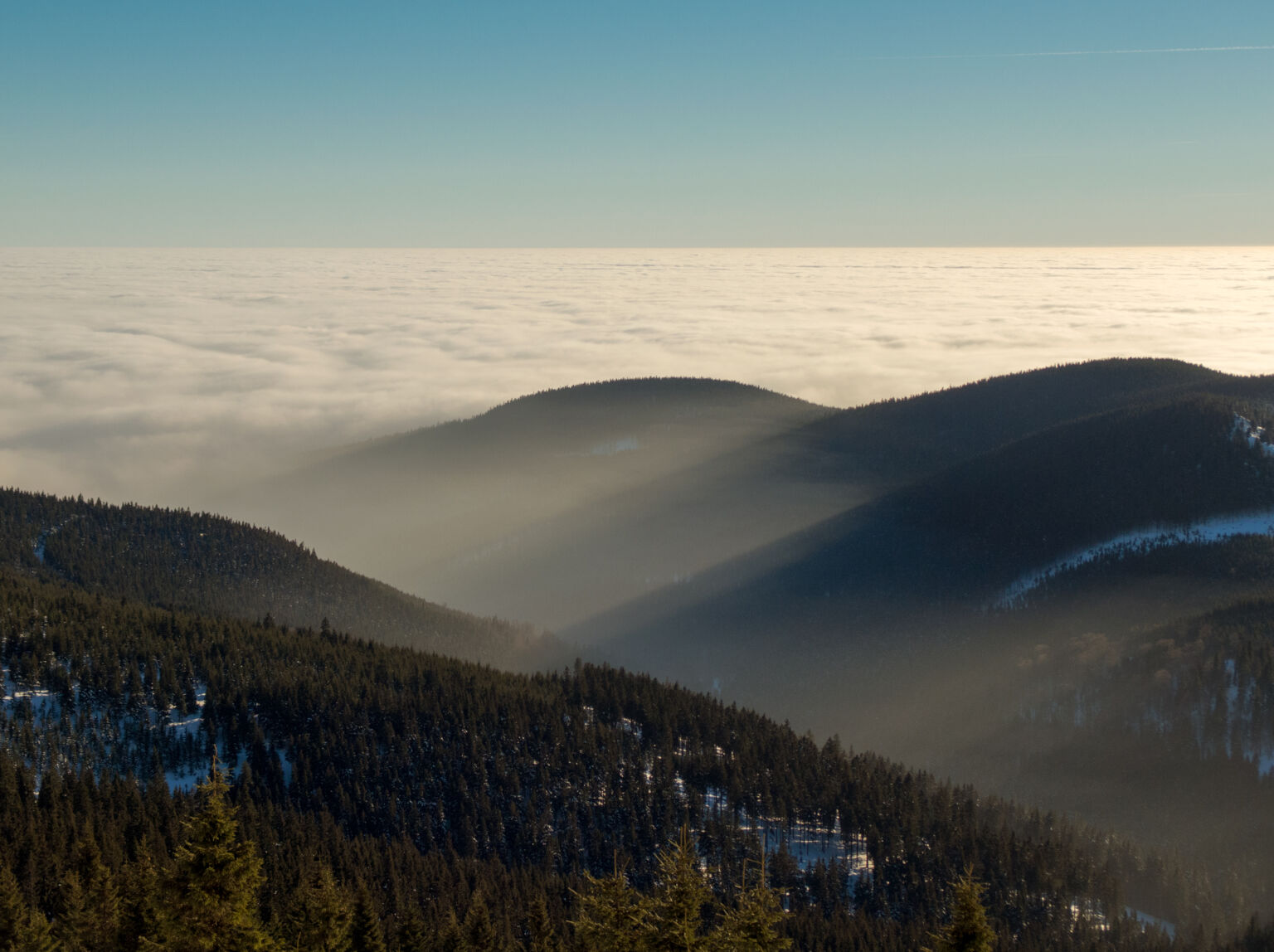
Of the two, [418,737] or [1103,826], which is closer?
[418,737]

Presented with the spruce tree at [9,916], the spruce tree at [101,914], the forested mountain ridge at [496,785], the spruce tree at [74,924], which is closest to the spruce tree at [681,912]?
the spruce tree at [101,914]

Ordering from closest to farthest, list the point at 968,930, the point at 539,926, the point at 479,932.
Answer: the point at 968,930, the point at 539,926, the point at 479,932

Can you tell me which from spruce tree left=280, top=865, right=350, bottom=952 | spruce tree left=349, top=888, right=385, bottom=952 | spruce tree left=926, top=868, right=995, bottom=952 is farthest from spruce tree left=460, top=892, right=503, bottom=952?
spruce tree left=926, top=868, right=995, bottom=952

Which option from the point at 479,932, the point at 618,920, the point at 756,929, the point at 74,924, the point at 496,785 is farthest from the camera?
the point at 496,785

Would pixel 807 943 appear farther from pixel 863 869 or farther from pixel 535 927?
pixel 535 927

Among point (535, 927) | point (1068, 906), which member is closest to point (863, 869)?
point (1068, 906)

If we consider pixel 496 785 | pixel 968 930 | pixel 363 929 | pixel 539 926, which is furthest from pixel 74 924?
pixel 496 785

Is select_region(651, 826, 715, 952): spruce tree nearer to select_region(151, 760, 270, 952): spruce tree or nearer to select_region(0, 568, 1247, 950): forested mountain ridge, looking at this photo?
select_region(151, 760, 270, 952): spruce tree

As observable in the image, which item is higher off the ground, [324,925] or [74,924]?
[324,925]

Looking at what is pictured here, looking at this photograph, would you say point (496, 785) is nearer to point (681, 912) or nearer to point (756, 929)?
point (681, 912)
